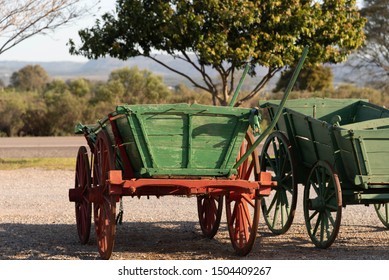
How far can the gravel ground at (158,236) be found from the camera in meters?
8.90

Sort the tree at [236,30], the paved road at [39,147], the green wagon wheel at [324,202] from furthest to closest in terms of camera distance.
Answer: the paved road at [39,147], the tree at [236,30], the green wagon wheel at [324,202]

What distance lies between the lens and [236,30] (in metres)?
19.4

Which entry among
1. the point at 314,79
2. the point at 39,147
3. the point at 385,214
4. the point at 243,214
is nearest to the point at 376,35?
the point at 314,79

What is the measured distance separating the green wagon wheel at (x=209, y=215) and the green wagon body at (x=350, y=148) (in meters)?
1.01

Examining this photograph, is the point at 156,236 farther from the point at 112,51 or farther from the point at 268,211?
the point at 112,51

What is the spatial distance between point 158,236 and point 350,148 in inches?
105

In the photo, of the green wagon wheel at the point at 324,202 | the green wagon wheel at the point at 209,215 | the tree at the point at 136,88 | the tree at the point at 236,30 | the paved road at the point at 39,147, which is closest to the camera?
the green wagon wheel at the point at 324,202

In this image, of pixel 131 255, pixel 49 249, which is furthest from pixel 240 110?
pixel 49 249

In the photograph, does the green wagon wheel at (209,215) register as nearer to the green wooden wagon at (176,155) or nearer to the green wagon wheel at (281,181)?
the green wagon wheel at (281,181)

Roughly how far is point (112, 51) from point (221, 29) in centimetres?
269

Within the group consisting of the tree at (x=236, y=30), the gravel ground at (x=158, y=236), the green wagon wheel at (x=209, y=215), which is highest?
the tree at (x=236, y=30)

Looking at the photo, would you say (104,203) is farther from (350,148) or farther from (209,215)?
(350,148)

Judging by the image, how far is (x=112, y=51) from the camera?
20.2 metres

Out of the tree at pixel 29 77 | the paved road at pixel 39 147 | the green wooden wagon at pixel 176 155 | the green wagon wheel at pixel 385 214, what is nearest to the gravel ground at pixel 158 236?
the green wagon wheel at pixel 385 214
